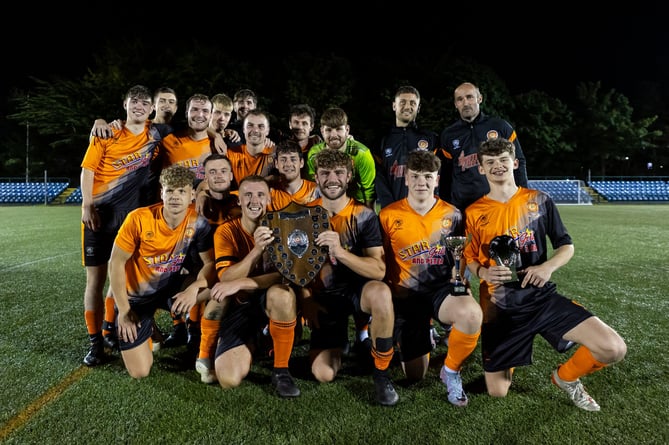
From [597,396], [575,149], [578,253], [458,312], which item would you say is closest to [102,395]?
[458,312]

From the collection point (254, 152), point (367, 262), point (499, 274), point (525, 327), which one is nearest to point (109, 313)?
point (254, 152)

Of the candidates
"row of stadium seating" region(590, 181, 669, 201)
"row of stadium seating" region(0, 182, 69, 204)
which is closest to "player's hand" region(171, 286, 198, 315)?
"row of stadium seating" region(0, 182, 69, 204)

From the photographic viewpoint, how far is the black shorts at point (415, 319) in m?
2.67

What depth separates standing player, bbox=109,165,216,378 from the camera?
9.16 ft

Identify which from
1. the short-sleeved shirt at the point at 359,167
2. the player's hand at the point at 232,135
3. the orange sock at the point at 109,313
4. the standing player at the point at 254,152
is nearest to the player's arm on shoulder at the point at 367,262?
the short-sleeved shirt at the point at 359,167

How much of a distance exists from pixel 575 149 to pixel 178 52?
29796 mm

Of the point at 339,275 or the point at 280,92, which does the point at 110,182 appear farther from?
the point at 280,92

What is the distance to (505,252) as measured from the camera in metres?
2.44

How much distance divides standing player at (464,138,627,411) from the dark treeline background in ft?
74.0

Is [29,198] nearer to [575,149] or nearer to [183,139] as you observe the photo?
[183,139]

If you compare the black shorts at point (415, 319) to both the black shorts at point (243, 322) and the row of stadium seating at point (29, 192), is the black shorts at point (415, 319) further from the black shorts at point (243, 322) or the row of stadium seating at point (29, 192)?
the row of stadium seating at point (29, 192)

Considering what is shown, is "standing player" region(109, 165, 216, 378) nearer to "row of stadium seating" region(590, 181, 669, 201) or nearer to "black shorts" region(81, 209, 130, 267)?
"black shorts" region(81, 209, 130, 267)

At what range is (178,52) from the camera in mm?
26922

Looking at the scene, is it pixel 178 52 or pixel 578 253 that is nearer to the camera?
pixel 578 253
